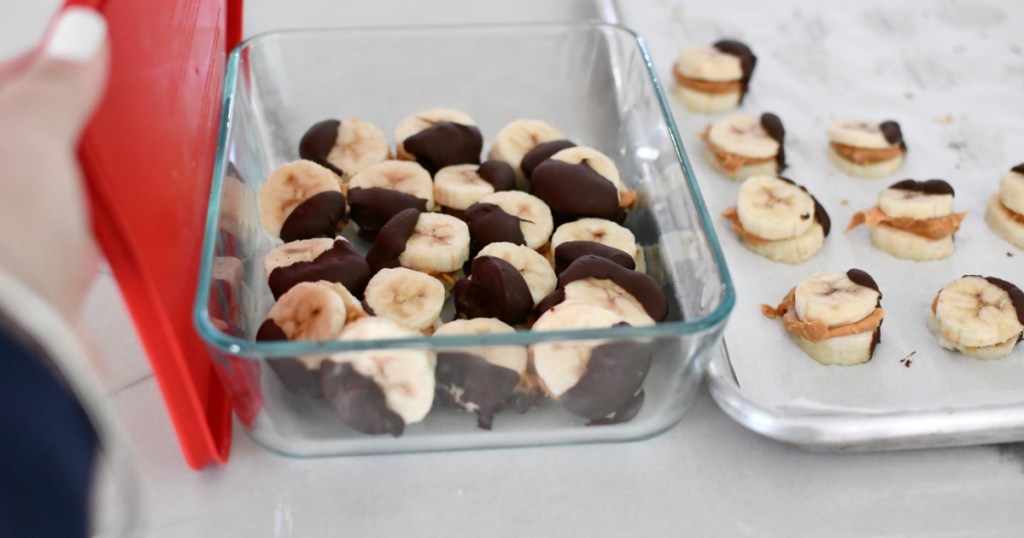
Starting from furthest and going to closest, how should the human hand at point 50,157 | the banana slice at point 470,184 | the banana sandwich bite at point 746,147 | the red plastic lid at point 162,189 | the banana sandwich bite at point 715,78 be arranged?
1. the banana sandwich bite at point 715,78
2. the banana sandwich bite at point 746,147
3. the banana slice at point 470,184
4. the red plastic lid at point 162,189
5. the human hand at point 50,157

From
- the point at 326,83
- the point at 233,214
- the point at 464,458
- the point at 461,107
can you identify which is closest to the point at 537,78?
the point at 461,107

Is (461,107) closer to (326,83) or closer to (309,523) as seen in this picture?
(326,83)

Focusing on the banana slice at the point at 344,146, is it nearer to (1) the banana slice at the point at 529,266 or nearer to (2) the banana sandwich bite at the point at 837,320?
(1) the banana slice at the point at 529,266

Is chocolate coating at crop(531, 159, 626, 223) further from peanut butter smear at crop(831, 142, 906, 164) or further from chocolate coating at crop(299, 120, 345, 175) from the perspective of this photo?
peanut butter smear at crop(831, 142, 906, 164)

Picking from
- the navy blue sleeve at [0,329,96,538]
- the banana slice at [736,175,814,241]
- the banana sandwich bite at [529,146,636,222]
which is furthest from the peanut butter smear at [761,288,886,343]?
the navy blue sleeve at [0,329,96,538]

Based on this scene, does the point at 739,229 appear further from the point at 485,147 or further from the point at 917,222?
the point at 485,147

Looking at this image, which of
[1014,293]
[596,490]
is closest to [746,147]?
[1014,293]

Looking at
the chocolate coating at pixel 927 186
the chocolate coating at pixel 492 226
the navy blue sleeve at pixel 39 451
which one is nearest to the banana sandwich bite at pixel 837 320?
the chocolate coating at pixel 927 186
